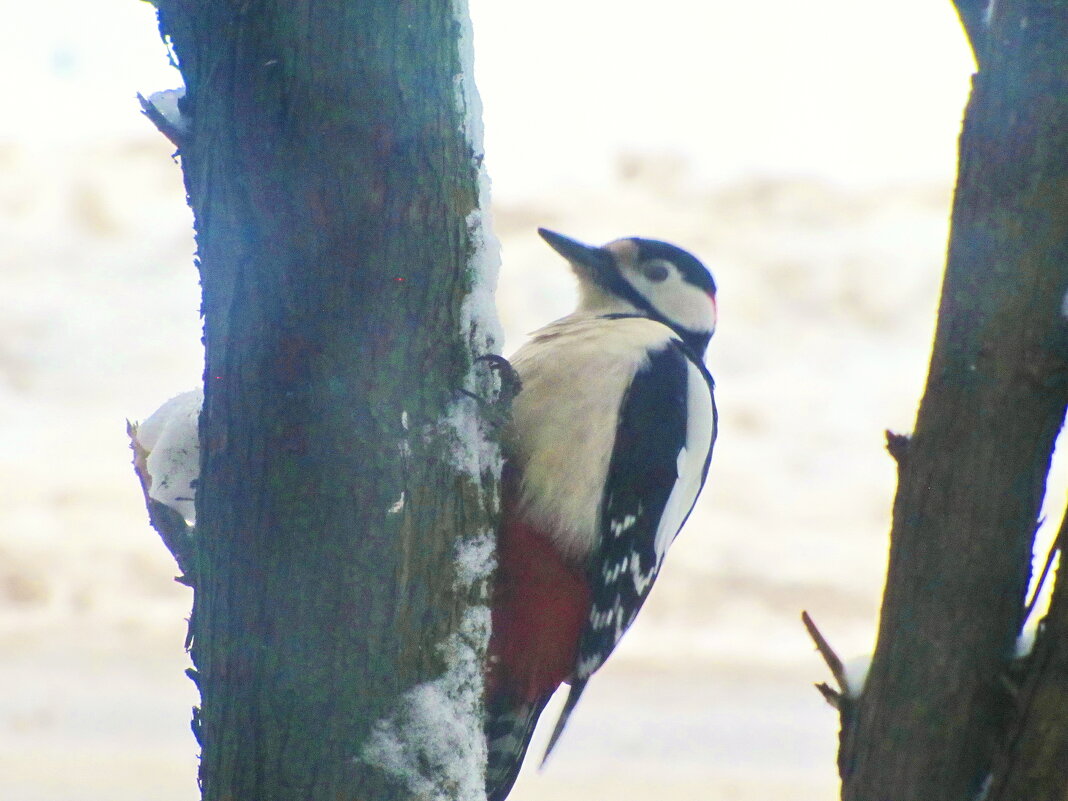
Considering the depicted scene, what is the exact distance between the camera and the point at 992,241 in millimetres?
1344

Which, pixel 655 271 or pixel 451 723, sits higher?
pixel 655 271

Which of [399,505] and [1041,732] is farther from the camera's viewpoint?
[399,505]

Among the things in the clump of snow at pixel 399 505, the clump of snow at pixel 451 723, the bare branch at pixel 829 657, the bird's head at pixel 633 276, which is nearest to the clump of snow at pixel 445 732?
the clump of snow at pixel 451 723

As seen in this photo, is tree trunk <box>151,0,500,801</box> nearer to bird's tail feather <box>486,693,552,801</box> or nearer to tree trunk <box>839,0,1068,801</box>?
tree trunk <box>839,0,1068,801</box>

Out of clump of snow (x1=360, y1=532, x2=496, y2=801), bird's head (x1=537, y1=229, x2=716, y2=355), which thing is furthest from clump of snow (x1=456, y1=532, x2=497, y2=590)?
bird's head (x1=537, y1=229, x2=716, y2=355)

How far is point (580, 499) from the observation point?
2277 mm

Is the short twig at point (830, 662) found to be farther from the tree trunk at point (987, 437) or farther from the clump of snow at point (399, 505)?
the clump of snow at point (399, 505)

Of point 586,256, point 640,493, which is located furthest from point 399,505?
point 586,256

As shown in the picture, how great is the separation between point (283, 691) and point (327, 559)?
173 mm

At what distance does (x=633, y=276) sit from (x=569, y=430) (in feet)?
2.69

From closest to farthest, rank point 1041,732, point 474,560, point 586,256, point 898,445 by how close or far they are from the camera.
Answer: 1. point 1041,732
2. point 898,445
3. point 474,560
4. point 586,256

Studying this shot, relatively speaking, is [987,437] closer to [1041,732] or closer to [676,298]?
[1041,732]

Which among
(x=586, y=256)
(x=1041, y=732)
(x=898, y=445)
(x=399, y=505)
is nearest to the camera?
(x=1041, y=732)

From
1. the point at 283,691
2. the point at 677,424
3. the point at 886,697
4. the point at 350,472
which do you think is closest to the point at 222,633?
the point at 283,691
